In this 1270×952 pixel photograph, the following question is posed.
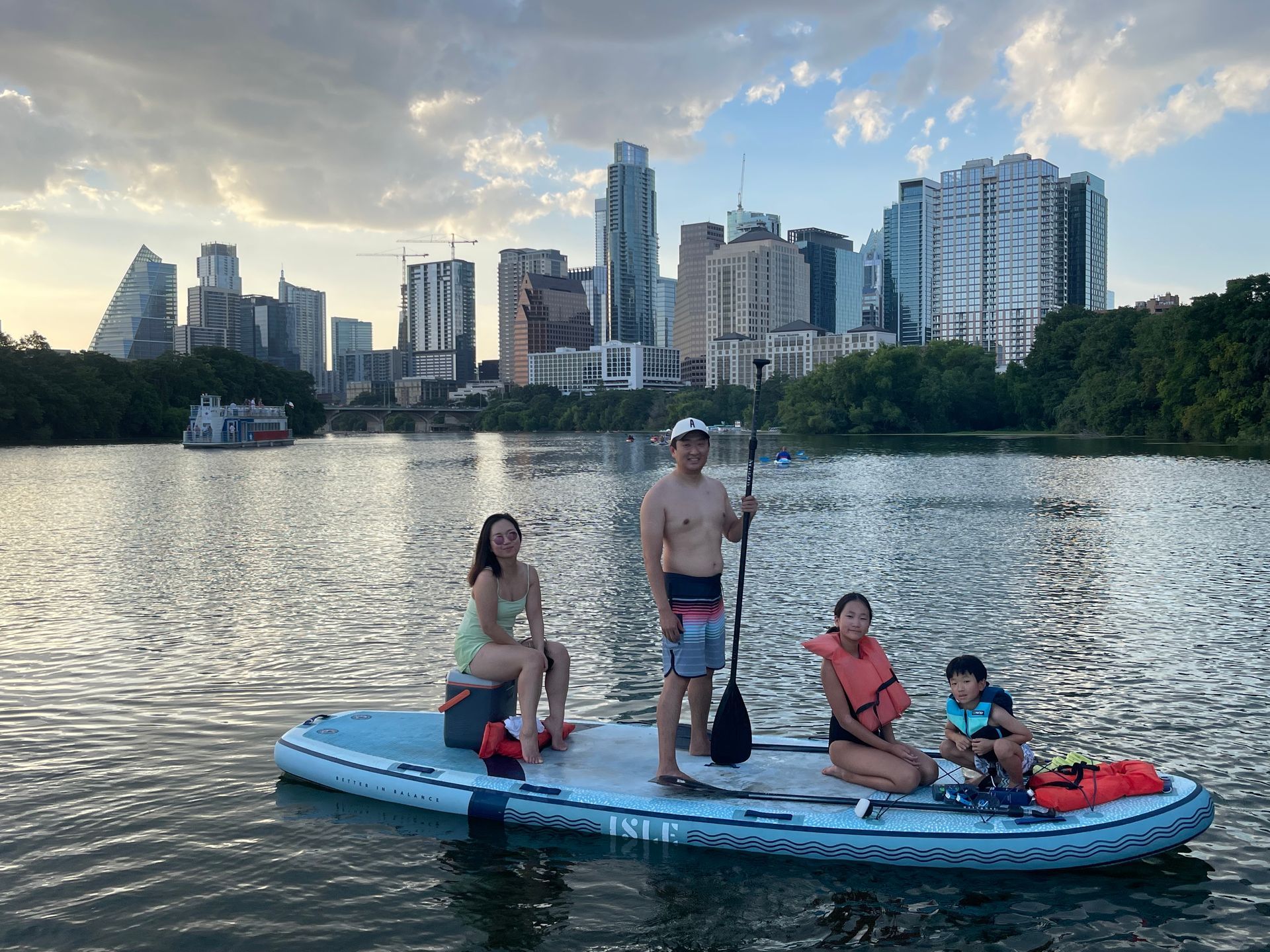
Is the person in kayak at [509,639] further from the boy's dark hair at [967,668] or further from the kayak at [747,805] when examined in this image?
the boy's dark hair at [967,668]

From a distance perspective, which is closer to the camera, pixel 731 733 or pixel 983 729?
pixel 983 729

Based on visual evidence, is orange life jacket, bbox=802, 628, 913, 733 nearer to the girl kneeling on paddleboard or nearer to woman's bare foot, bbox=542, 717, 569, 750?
the girl kneeling on paddleboard

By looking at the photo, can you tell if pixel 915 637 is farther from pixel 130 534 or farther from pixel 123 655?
pixel 130 534

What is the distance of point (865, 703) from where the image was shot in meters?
8.09

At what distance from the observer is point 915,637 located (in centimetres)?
1577

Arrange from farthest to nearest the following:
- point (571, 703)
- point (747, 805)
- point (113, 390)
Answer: point (113, 390)
point (571, 703)
point (747, 805)

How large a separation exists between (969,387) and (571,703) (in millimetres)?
131256

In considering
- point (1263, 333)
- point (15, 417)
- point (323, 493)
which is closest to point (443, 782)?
point (323, 493)

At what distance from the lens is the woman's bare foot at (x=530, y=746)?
29.1 ft

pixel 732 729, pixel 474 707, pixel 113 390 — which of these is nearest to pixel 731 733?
pixel 732 729

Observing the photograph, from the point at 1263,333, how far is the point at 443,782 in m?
86.4

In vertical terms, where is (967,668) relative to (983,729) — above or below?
above

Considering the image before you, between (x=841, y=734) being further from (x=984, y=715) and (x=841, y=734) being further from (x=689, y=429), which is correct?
(x=689, y=429)

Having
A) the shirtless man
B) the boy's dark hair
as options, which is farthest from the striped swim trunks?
the boy's dark hair
